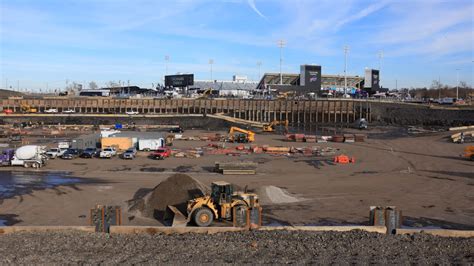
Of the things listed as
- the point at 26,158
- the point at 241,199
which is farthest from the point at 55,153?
the point at 241,199

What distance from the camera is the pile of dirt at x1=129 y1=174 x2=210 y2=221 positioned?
909 inches

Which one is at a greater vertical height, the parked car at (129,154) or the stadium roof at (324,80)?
the stadium roof at (324,80)

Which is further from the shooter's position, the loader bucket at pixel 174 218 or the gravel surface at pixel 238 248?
the loader bucket at pixel 174 218

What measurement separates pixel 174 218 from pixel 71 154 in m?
27.7

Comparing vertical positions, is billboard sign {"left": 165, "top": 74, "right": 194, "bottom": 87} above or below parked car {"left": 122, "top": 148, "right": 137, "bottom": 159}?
above

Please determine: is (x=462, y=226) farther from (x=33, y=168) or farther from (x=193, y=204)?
(x=33, y=168)

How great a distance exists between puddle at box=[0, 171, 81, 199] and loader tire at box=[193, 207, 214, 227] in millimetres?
14133

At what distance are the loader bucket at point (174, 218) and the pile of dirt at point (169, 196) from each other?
1.72ft

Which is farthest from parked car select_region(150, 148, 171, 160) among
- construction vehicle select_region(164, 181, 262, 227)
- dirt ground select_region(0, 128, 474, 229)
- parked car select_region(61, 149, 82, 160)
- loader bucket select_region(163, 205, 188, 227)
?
construction vehicle select_region(164, 181, 262, 227)

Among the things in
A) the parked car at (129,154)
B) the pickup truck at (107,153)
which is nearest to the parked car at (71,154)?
the pickup truck at (107,153)

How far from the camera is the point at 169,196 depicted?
23.5 meters

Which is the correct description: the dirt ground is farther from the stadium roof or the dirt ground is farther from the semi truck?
the stadium roof

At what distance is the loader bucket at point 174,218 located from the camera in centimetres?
2045

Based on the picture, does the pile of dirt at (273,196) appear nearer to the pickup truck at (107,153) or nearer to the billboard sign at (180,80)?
the pickup truck at (107,153)
